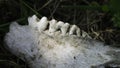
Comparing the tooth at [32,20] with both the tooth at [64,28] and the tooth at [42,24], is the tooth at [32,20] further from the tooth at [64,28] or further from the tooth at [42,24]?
the tooth at [64,28]

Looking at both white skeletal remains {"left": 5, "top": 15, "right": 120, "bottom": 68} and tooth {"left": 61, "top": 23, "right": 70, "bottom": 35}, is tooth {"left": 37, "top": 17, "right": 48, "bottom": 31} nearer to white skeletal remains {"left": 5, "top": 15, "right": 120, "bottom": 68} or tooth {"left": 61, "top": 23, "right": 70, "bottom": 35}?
white skeletal remains {"left": 5, "top": 15, "right": 120, "bottom": 68}

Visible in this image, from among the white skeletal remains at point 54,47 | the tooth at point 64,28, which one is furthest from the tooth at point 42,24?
the tooth at point 64,28

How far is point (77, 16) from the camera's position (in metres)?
3.06

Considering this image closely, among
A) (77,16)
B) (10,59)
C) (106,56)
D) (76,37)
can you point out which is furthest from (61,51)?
(77,16)

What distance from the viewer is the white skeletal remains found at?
7.59ft

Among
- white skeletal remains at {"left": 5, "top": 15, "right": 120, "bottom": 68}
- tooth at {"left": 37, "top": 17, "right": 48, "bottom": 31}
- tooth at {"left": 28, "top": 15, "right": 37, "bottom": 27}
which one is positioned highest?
tooth at {"left": 28, "top": 15, "right": 37, "bottom": 27}

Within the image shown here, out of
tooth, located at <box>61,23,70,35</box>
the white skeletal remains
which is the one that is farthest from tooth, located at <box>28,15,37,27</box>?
tooth, located at <box>61,23,70,35</box>

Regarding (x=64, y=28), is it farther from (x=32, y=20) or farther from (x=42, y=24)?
(x=32, y=20)

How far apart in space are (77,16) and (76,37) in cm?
68

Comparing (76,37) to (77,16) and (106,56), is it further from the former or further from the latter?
(77,16)

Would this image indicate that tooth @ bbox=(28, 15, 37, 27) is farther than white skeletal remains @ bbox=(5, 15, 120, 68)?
Yes

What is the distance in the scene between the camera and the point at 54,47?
93.9 inches

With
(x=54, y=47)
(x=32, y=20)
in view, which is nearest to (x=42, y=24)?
(x=32, y=20)

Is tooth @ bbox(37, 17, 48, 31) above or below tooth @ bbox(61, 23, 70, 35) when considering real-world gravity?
above
